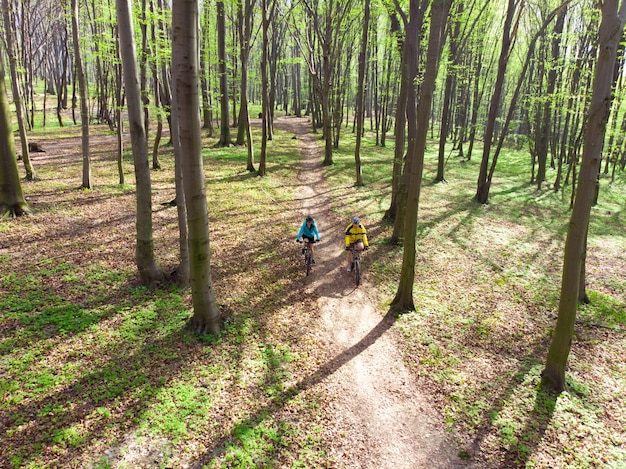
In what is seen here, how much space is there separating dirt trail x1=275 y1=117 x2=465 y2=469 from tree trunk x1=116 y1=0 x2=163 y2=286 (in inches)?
154

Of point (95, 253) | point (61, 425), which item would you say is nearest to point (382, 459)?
point (61, 425)

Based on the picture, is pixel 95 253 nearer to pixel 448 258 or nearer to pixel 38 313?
pixel 38 313

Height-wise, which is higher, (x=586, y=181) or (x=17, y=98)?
(x=17, y=98)

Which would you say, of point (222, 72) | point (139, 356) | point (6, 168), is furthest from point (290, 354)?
point (222, 72)

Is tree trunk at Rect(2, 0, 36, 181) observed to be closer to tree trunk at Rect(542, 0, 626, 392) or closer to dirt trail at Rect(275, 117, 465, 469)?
dirt trail at Rect(275, 117, 465, 469)

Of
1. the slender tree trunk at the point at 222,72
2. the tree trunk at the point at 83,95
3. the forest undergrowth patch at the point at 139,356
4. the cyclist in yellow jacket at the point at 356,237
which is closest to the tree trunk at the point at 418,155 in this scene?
the cyclist in yellow jacket at the point at 356,237

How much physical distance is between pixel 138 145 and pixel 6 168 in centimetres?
584

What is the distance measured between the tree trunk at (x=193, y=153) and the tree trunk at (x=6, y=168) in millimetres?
7757

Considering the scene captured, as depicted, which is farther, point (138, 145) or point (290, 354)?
point (138, 145)

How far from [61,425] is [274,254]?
264 inches

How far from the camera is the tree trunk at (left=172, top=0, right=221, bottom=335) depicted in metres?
5.25

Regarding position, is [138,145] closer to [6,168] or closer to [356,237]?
[356,237]

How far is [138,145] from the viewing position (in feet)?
24.2

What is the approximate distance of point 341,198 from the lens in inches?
648
